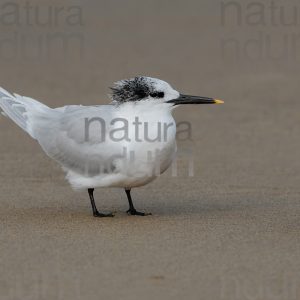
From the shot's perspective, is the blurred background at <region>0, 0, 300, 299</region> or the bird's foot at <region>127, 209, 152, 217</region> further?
the bird's foot at <region>127, 209, 152, 217</region>

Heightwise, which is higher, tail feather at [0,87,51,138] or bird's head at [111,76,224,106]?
bird's head at [111,76,224,106]

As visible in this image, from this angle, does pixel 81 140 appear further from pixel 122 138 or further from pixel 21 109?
pixel 21 109

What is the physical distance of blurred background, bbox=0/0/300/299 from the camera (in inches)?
221

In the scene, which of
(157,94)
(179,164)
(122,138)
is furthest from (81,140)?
(179,164)

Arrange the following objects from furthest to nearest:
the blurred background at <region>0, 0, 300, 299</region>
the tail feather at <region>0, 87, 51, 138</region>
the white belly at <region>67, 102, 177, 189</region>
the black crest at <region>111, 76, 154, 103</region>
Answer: the tail feather at <region>0, 87, 51, 138</region> < the black crest at <region>111, 76, 154, 103</region> < the white belly at <region>67, 102, 177, 189</region> < the blurred background at <region>0, 0, 300, 299</region>

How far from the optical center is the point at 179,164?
8.92 meters

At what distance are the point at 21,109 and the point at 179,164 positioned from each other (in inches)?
69.3

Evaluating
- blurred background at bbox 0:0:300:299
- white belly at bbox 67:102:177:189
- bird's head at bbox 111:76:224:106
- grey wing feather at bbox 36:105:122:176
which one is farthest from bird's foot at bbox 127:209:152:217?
bird's head at bbox 111:76:224:106

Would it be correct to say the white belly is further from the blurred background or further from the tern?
the blurred background

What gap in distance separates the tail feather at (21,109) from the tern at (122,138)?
0.31 meters

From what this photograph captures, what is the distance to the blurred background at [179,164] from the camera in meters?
5.60

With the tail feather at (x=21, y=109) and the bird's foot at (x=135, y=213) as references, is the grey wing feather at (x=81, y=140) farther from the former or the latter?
the bird's foot at (x=135, y=213)

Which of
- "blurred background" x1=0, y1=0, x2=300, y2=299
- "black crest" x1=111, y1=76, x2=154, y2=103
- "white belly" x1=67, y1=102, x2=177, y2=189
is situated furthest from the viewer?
"black crest" x1=111, y1=76, x2=154, y2=103

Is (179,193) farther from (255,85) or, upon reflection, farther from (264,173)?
(255,85)
